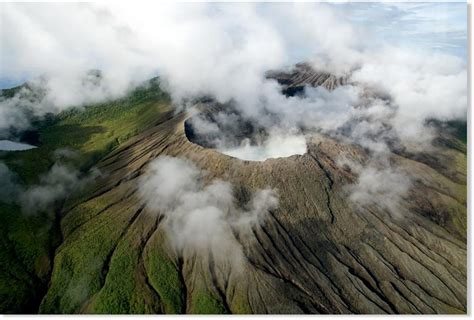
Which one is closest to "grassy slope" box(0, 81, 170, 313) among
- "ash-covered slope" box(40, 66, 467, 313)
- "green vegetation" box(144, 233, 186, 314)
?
"ash-covered slope" box(40, 66, 467, 313)

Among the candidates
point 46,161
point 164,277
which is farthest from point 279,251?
point 46,161

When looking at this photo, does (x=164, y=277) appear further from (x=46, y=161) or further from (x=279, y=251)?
(x=46, y=161)

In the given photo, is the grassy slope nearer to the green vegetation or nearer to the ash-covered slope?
the ash-covered slope

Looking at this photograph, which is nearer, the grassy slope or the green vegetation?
the green vegetation

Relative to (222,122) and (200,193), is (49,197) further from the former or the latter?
(222,122)


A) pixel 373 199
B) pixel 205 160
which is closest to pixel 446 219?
pixel 373 199

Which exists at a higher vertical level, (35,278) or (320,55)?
(35,278)
